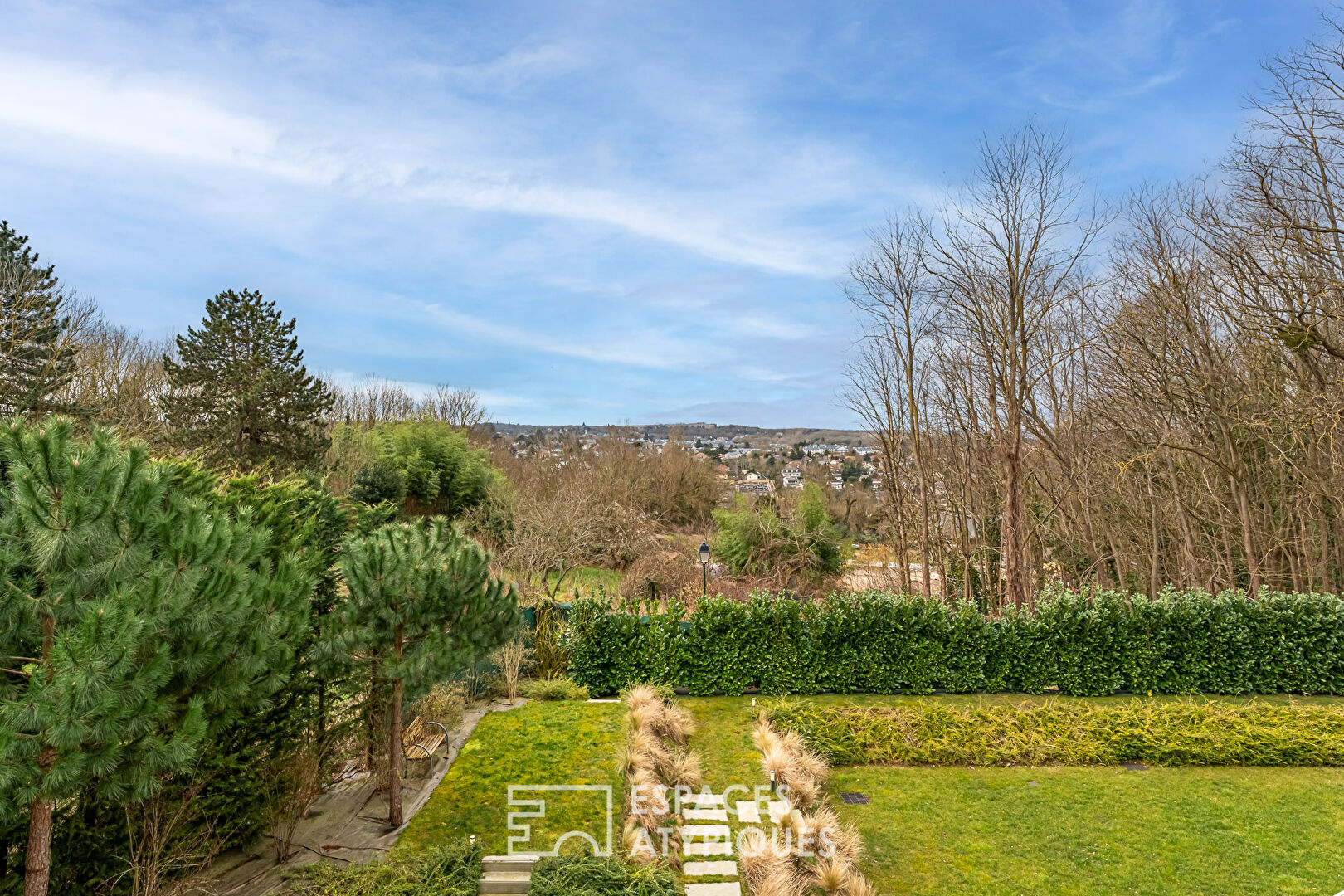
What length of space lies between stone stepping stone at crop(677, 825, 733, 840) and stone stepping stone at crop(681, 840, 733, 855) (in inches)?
2.1

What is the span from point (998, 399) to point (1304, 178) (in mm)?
5013

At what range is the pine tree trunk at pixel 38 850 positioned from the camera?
279 cm

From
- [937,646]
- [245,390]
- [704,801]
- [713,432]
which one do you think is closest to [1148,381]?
[937,646]

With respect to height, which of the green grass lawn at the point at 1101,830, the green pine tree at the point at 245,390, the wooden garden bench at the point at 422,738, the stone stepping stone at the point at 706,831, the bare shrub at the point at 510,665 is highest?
the green pine tree at the point at 245,390

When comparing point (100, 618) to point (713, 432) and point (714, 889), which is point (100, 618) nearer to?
point (714, 889)

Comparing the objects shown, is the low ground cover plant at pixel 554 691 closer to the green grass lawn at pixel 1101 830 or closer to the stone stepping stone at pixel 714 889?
the green grass lawn at pixel 1101 830

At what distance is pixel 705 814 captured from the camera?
5207 mm

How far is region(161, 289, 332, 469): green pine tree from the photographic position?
1666 cm

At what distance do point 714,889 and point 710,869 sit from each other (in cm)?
25

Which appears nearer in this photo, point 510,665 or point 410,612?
point 410,612

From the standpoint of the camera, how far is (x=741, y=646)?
28.1 ft

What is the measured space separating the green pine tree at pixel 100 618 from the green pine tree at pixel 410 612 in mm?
1307
